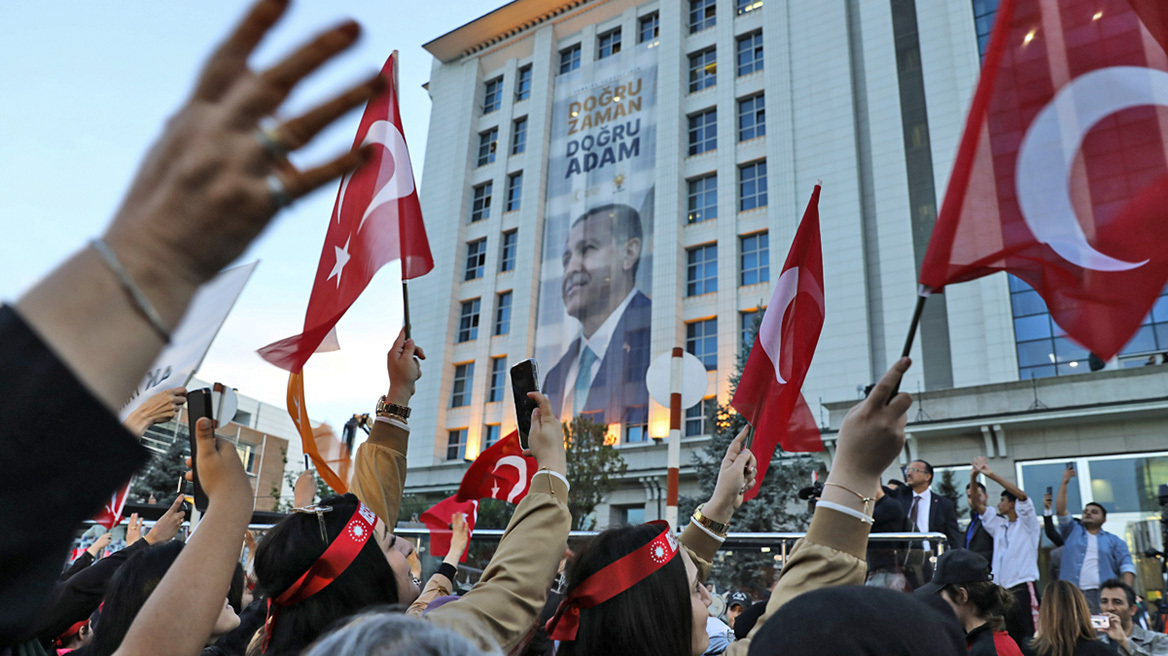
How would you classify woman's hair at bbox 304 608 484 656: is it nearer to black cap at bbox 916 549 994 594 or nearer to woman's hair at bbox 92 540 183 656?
woman's hair at bbox 92 540 183 656

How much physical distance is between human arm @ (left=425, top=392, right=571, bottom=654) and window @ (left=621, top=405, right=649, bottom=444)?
24.6 m

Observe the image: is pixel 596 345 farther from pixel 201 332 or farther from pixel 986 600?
pixel 201 332

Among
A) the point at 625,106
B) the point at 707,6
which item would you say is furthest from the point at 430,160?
the point at 707,6

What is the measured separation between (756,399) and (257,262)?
2810 millimetres

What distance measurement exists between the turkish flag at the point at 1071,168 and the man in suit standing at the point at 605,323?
77.2 ft

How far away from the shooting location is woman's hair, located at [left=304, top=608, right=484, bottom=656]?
3.73ft

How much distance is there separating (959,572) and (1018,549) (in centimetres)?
339

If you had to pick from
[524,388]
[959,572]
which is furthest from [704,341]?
[524,388]

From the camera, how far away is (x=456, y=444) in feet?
107

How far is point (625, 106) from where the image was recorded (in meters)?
31.5

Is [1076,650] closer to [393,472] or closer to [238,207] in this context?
[393,472]

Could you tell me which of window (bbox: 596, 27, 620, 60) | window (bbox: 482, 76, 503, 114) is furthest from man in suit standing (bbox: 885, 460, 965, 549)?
window (bbox: 482, 76, 503, 114)

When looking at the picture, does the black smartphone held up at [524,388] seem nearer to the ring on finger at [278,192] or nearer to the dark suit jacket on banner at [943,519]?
the ring on finger at [278,192]

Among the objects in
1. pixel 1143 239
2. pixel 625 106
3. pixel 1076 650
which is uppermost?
pixel 625 106
